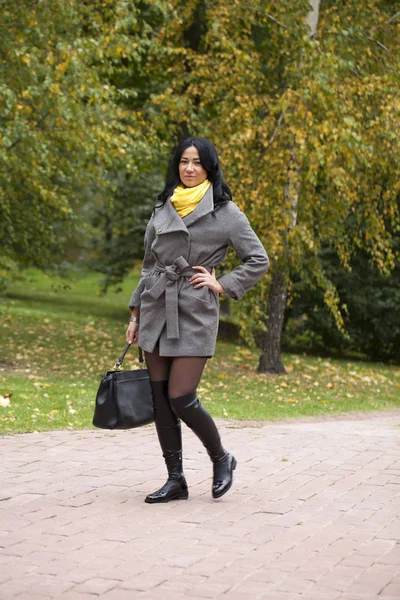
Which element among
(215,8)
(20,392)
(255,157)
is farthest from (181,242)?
(215,8)

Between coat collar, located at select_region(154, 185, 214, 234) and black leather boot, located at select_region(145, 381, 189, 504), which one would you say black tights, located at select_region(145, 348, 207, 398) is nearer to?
black leather boot, located at select_region(145, 381, 189, 504)

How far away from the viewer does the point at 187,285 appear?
5.48m

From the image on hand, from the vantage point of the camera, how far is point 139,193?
23.7 metres

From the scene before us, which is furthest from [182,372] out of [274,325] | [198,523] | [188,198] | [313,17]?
[313,17]

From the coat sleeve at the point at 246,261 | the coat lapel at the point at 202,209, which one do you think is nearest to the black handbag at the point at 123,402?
the coat sleeve at the point at 246,261

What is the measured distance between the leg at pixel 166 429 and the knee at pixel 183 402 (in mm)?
107

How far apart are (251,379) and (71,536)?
933 centimetres

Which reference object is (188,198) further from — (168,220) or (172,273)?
(172,273)

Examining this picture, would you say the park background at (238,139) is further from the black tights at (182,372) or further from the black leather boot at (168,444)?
the black tights at (182,372)

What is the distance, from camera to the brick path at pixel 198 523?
13.4 feet

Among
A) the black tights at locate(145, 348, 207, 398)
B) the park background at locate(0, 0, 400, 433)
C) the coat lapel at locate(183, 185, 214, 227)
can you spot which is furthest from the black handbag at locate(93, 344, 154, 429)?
the park background at locate(0, 0, 400, 433)

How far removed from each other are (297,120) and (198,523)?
7.89 metres

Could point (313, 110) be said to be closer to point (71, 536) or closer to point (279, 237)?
point (279, 237)

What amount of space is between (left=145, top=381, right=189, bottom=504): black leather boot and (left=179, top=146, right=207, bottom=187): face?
1.17m
